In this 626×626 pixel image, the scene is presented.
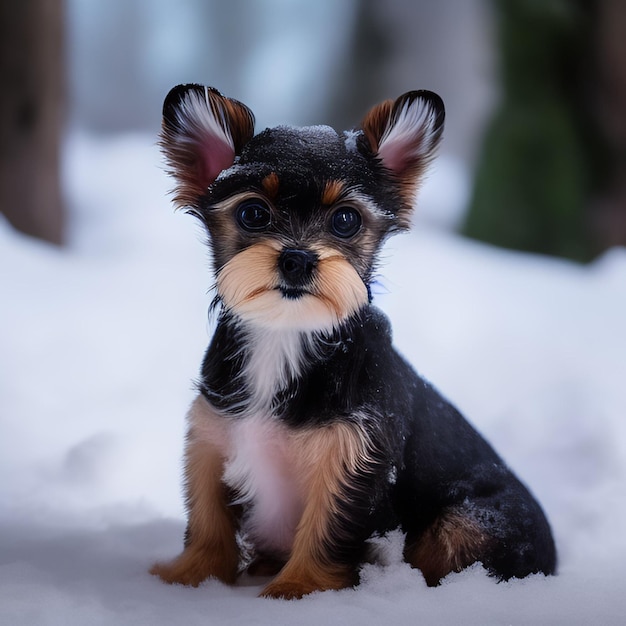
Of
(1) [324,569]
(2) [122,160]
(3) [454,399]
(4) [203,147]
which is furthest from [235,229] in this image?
(2) [122,160]

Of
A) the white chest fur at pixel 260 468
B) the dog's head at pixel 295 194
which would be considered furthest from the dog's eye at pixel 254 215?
the white chest fur at pixel 260 468

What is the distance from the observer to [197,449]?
6.17 ft

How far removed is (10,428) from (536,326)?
1.77 meters

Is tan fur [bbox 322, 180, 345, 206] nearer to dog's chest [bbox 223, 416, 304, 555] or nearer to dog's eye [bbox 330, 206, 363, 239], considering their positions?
dog's eye [bbox 330, 206, 363, 239]

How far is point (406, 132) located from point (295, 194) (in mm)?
281

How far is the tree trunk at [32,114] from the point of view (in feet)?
11.1

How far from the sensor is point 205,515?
1.88 metres

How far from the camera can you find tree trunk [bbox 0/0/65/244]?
3.39 metres

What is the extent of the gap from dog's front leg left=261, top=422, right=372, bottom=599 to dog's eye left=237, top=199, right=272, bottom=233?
0.41 meters

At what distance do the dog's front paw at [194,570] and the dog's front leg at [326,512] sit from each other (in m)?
0.17

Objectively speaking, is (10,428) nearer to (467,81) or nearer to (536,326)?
(536,326)

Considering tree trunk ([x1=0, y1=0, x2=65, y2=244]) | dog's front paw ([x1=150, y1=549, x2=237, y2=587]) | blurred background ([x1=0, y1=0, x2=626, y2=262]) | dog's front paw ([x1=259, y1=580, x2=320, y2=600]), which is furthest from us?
blurred background ([x1=0, y1=0, x2=626, y2=262])

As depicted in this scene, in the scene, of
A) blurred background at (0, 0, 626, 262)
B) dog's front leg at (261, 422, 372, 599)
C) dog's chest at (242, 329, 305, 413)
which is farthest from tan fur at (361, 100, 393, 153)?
blurred background at (0, 0, 626, 262)

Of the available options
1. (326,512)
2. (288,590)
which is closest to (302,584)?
(288,590)
